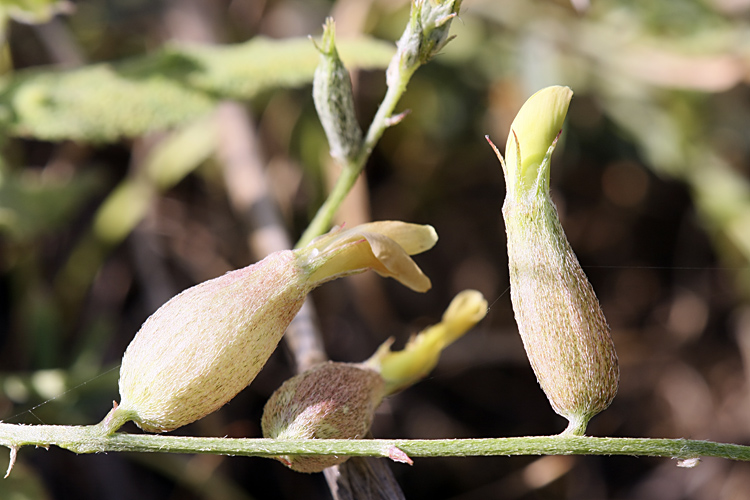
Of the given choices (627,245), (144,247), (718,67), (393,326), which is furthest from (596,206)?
(144,247)

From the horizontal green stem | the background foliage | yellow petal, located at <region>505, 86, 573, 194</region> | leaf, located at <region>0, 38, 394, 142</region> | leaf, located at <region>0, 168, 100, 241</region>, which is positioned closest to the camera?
the horizontal green stem

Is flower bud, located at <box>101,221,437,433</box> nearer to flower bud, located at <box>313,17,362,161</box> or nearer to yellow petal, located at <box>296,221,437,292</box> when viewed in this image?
yellow petal, located at <box>296,221,437,292</box>

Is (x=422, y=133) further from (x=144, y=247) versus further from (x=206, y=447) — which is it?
(x=206, y=447)

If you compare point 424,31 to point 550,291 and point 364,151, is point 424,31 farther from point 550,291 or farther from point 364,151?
point 550,291

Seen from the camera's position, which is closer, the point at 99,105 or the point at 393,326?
the point at 99,105

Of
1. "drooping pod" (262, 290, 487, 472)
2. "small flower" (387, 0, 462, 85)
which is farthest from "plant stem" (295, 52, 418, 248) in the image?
"drooping pod" (262, 290, 487, 472)

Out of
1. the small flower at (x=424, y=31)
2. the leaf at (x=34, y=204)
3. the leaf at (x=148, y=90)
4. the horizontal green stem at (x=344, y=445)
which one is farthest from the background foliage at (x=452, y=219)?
the horizontal green stem at (x=344, y=445)

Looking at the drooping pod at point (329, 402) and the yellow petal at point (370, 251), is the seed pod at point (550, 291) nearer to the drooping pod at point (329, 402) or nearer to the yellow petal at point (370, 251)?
the yellow petal at point (370, 251)
